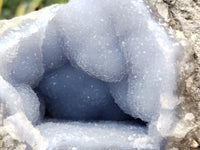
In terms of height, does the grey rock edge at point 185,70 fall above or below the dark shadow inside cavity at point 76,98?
above

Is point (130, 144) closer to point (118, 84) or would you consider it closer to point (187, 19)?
point (118, 84)

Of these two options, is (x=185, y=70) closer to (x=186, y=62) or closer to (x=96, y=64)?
(x=186, y=62)

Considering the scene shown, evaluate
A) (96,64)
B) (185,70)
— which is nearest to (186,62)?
(185,70)

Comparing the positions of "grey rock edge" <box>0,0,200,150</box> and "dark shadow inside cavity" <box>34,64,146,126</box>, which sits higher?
"grey rock edge" <box>0,0,200,150</box>

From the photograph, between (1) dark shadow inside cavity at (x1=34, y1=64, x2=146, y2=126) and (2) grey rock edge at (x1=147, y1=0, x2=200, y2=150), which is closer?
(2) grey rock edge at (x1=147, y1=0, x2=200, y2=150)

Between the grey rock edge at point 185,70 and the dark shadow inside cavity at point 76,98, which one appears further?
the dark shadow inside cavity at point 76,98
